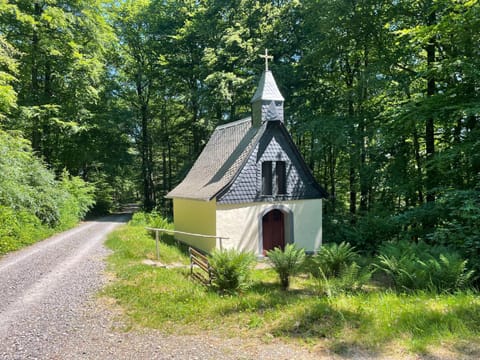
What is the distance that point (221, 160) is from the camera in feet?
51.7

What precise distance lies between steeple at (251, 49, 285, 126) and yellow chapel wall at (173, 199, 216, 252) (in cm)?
472

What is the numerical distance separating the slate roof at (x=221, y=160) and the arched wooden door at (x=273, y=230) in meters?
2.82

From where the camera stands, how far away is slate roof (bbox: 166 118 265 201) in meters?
13.4

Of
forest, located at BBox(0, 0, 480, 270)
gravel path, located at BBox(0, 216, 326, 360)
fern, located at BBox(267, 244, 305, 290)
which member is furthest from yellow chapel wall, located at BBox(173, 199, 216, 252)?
forest, located at BBox(0, 0, 480, 270)

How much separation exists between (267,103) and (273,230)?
6.05m

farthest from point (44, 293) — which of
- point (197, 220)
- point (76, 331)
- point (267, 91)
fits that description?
point (267, 91)

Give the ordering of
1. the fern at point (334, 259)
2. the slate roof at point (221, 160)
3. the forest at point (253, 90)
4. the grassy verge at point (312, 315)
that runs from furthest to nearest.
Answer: the slate roof at point (221, 160), the forest at point (253, 90), the fern at point (334, 259), the grassy verge at point (312, 315)

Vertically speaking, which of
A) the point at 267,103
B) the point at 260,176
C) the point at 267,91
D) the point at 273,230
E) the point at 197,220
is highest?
the point at 267,91

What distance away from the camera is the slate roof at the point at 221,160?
13.4 meters

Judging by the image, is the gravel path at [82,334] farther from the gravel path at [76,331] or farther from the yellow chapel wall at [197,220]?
the yellow chapel wall at [197,220]

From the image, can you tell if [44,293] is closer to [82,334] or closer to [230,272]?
[82,334]

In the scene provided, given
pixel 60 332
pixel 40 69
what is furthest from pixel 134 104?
pixel 60 332

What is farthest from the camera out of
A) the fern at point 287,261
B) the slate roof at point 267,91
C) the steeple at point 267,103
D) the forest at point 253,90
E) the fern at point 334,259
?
the slate roof at point 267,91

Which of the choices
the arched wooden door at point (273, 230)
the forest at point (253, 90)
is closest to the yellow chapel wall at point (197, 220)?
the arched wooden door at point (273, 230)
